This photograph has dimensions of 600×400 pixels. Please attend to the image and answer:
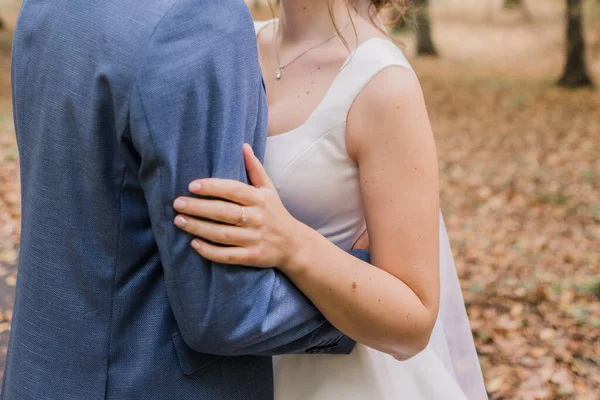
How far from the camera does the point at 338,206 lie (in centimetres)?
162

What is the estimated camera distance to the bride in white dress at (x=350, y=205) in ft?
4.42

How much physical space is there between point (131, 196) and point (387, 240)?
58 cm

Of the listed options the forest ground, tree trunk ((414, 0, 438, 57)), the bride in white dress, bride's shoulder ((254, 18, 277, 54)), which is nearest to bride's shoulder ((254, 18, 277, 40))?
bride's shoulder ((254, 18, 277, 54))

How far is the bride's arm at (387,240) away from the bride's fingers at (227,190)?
0.09 meters

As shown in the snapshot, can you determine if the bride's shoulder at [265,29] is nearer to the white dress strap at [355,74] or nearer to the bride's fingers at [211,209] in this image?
the white dress strap at [355,74]

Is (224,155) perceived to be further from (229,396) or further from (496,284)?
(496,284)

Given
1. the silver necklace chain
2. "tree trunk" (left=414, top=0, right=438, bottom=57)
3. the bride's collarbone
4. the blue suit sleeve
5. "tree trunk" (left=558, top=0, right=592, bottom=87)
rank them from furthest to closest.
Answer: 1. "tree trunk" (left=414, top=0, right=438, bottom=57)
2. "tree trunk" (left=558, top=0, right=592, bottom=87)
3. the silver necklace chain
4. the bride's collarbone
5. the blue suit sleeve

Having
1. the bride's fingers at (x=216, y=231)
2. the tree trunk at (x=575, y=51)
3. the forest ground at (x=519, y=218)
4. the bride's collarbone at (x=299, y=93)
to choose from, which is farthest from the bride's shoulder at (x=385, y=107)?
the tree trunk at (x=575, y=51)

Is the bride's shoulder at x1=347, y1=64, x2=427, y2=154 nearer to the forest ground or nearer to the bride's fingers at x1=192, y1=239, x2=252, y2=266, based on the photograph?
the bride's fingers at x1=192, y1=239, x2=252, y2=266

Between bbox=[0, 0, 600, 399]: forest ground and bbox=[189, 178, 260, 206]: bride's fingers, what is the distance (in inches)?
139

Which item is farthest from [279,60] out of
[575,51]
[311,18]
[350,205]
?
[575,51]

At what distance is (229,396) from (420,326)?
452 mm

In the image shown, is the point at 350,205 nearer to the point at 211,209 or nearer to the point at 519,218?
the point at 211,209

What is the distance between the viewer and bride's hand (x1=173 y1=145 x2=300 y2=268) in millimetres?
1165
